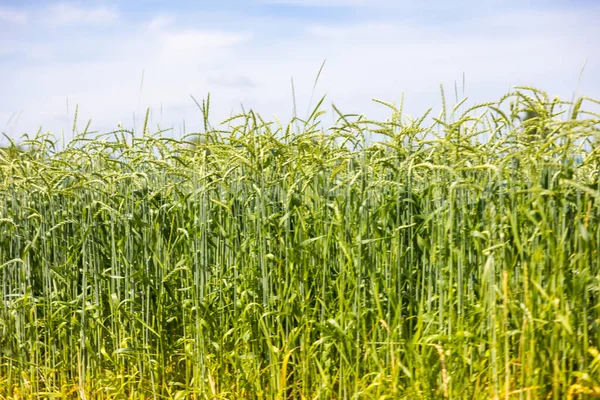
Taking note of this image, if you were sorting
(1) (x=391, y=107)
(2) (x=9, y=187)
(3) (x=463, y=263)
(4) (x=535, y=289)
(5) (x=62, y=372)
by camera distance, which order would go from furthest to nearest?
(2) (x=9, y=187) → (5) (x=62, y=372) → (1) (x=391, y=107) → (3) (x=463, y=263) → (4) (x=535, y=289)

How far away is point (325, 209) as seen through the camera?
2.46 meters

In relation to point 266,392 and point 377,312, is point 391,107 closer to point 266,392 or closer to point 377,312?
point 377,312

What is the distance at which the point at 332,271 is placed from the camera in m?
2.65

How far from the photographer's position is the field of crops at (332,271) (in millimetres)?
2133

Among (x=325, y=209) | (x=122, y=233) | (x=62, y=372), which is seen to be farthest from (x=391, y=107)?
(x=62, y=372)

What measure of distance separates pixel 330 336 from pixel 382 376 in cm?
23

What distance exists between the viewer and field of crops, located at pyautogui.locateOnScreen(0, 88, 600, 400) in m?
2.13

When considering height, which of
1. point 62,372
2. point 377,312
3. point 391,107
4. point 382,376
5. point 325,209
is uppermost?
point 391,107

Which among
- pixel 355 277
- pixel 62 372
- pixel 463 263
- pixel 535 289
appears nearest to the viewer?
pixel 535 289

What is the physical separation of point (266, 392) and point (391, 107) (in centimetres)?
125

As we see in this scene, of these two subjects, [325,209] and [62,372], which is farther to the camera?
[62,372]

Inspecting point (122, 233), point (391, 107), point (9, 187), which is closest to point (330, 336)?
point (391, 107)

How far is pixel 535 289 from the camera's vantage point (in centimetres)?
207

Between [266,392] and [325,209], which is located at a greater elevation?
[325,209]
